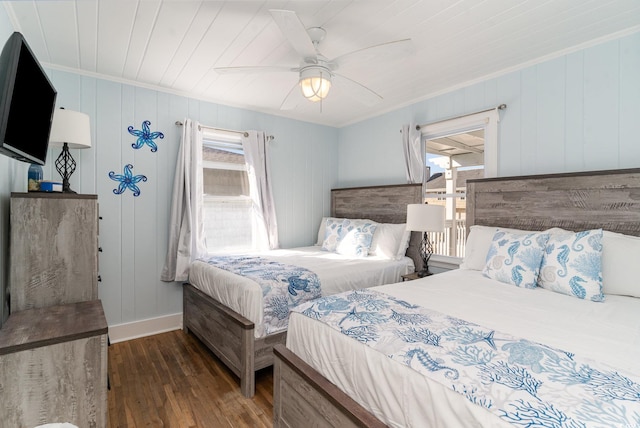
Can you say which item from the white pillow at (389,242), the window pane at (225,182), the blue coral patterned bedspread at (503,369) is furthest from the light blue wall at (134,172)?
the blue coral patterned bedspread at (503,369)

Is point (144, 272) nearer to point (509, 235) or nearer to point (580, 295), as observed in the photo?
point (509, 235)

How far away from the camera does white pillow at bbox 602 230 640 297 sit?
1.85 metres

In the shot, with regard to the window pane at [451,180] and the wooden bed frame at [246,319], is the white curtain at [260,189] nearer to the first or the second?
the wooden bed frame at [246,319]

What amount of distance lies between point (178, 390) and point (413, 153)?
10.3 ft

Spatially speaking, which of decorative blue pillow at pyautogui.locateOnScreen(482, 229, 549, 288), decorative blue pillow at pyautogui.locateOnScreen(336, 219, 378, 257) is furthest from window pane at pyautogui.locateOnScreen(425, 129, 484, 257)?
decorative blue pillow at pyautogui.locateOnScreen(482, 229, 549, 288)

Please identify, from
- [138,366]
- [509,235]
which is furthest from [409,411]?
[138,366]

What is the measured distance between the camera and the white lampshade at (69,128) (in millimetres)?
2295

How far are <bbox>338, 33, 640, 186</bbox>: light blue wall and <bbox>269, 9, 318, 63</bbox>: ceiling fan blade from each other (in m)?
1.91

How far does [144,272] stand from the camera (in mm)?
3252

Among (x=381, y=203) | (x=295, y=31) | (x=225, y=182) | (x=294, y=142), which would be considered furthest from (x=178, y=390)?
(x=294, y=142)

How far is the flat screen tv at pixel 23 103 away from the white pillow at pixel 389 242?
2897mm

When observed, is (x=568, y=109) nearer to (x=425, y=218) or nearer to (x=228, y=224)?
(x=425, y=218)

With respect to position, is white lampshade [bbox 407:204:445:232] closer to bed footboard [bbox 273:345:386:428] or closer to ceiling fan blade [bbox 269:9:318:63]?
ceiling fan blade [bbox 269:9:318:63]

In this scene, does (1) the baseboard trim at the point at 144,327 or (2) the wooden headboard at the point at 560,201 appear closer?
(2) the wooden headboard at the point at 560,201
